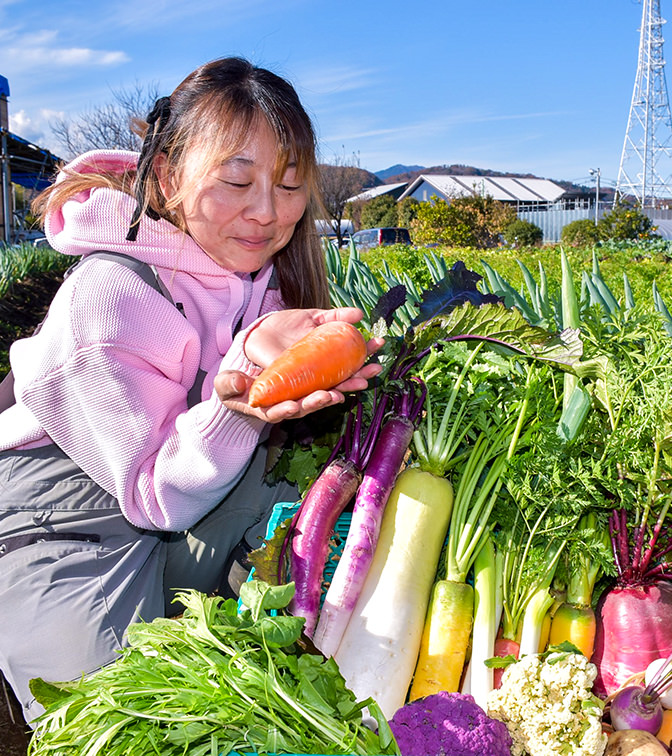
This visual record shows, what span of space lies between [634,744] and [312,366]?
3.38ft

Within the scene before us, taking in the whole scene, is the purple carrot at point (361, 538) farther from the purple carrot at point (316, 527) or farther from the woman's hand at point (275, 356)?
the woman's hand at point (275, 356)

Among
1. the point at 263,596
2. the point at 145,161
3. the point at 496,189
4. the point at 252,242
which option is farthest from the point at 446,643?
the point at 496,189

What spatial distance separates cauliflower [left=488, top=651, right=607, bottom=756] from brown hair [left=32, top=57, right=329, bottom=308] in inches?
54.2

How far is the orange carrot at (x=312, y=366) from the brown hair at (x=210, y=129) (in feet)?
1.76

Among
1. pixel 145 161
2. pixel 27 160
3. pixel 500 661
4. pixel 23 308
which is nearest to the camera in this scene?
pixel 500 661

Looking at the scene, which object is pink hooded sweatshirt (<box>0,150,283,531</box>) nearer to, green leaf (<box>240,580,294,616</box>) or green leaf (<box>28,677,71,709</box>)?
green leaf (<box>240,580,294,616</box>)

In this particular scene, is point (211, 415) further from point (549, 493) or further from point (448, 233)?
point (448, 233)

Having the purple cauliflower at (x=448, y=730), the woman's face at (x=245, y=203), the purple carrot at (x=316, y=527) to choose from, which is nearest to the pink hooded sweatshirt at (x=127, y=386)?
the woman's face at (x=245, y=203)

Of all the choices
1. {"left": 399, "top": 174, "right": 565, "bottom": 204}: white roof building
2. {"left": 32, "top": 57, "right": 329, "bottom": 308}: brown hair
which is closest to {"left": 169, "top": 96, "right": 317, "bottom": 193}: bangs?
{"left": 32, "top": 57, "right": 329, "bottom": 308}: brown hair

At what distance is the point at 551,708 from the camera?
141 cm

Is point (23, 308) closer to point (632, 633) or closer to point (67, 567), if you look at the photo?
point (67, 567)

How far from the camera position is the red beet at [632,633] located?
5.54 feet

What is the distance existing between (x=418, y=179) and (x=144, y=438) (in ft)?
262

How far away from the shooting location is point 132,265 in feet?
6.52
